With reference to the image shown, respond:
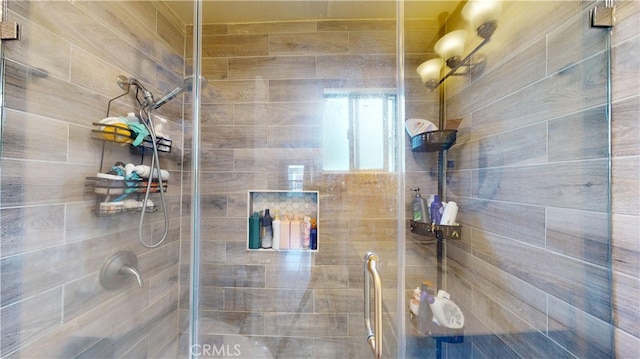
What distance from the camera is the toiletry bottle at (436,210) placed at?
124cm

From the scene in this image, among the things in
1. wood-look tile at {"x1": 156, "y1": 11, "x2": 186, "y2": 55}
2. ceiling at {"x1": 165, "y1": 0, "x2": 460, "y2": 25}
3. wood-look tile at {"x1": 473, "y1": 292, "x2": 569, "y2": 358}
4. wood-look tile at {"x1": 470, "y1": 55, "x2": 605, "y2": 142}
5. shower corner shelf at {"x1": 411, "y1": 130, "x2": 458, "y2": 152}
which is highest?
ceiling at {"x1": 165, "y1": 0, "x2": 460, "y2": 25}

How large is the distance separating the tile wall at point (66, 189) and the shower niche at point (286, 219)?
0.50m

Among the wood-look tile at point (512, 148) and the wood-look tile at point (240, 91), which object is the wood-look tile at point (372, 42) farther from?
the wood-look tile at point (512, 148)

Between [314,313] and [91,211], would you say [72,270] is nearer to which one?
[91,211]

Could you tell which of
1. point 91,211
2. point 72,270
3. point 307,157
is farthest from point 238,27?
point 72,270

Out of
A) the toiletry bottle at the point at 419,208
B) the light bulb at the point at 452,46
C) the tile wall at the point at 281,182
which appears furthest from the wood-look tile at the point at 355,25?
the toiletry bottle at the point at 419,208

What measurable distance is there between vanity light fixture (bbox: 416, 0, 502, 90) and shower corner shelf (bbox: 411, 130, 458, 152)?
11.0 inches

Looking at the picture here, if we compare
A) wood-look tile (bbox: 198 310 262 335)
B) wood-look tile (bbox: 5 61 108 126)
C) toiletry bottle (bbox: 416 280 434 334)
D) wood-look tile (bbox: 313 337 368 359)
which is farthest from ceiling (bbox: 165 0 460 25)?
wood-look tile (bbox: 313 337 368 359)

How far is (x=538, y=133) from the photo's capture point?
0.83m

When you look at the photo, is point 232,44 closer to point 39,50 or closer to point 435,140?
point 39,50

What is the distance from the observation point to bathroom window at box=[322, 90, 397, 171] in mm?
1373

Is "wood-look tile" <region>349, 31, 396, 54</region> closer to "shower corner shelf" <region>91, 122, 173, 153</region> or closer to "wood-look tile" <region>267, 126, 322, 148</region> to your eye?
"wood-look tile" <region>267, 126, 322, 148</region>

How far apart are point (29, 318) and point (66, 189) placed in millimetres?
418

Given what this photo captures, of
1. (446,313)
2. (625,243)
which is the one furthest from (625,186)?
(446,313)
